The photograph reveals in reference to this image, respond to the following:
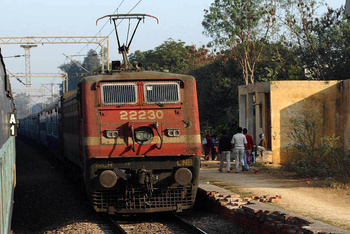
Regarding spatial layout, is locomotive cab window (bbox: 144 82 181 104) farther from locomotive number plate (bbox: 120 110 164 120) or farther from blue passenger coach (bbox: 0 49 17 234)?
blue passenger coach (bbox: 0 49 17 234)

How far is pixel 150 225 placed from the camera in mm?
10570

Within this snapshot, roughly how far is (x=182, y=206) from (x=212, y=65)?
2736cm

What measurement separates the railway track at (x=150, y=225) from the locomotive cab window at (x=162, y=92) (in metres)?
2.48

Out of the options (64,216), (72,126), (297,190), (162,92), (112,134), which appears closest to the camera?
(112,134)

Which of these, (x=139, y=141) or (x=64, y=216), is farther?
(x=64, y=216)

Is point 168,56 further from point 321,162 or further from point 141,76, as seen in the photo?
point 141,76

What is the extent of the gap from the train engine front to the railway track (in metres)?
0.32

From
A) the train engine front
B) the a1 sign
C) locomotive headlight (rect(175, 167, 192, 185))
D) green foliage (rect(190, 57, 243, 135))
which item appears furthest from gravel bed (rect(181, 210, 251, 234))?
green foliage (rect(190, 57, 243, 135))

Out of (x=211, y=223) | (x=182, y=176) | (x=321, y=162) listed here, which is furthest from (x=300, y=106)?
(x=182, y=176)

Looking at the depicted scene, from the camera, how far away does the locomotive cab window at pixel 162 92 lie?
10.8m

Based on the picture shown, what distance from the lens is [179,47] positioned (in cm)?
5331

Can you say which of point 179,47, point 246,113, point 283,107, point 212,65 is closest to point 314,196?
point 283,107

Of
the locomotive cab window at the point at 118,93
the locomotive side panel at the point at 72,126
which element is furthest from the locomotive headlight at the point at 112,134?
the locomotive side panel at the point at 72,126

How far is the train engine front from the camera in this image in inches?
407
